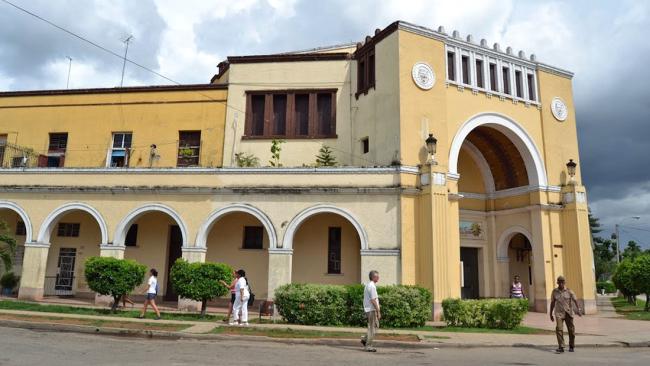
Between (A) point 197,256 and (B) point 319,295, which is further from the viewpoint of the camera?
(A) point 197,256

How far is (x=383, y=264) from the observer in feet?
54.1

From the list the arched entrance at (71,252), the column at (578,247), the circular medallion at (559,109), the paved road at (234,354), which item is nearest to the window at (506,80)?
the circular medallion at (559,109)

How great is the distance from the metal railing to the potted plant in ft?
4.33

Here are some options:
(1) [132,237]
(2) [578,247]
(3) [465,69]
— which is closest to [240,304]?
(1) [132,237]

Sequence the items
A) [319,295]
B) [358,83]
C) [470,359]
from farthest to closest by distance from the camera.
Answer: [358,83], [319,295], [470,359]

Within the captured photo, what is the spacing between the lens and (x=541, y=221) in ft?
67.9

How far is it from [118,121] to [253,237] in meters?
8.51

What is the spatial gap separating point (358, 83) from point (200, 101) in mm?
7062

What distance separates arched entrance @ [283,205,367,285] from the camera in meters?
18.8

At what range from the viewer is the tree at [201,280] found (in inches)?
571

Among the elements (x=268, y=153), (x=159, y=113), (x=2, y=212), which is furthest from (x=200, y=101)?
(x=2, y=212)

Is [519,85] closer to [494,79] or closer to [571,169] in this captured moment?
[494,79]

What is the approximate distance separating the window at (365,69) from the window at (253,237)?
6935 mm

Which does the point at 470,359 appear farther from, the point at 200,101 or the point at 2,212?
the point at 2,212
